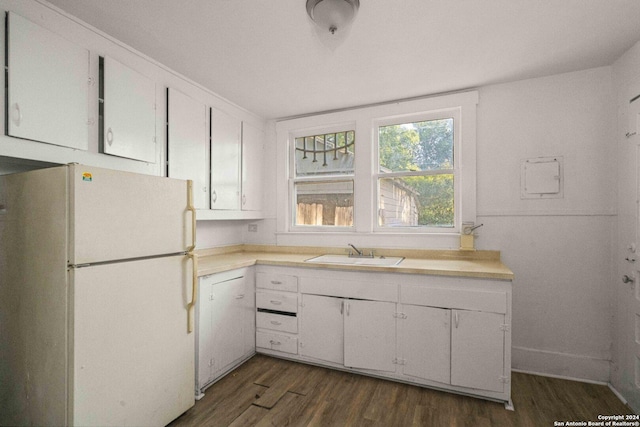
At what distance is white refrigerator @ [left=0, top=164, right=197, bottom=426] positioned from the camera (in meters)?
1.45

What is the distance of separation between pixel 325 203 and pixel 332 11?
6.93ft

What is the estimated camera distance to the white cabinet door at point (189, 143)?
2.40m

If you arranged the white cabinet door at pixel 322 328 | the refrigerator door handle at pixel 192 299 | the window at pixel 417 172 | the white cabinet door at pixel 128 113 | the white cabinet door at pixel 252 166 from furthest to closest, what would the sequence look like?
1. the white cabinet door at pixel 252 166
2. the window at pixel 417 172
3. the white cabinet door at pixel 322 328
4. the refrigerator door handle at pixel 192 299
5. the white cabinet door at pixel 128 113

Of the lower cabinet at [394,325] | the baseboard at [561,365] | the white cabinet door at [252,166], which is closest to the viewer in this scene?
the lower cabinet at [394,325]

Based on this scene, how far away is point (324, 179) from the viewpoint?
11.3ft

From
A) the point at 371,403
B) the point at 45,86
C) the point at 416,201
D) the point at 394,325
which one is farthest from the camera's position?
the point at 416,201

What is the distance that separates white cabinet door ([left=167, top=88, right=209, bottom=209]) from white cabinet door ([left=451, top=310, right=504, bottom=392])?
2243 mm

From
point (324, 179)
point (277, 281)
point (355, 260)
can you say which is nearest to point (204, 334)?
point (277, 281)

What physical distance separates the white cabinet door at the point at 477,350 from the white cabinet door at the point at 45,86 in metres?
2.68

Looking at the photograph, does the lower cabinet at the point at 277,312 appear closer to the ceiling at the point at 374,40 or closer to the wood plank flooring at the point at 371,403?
the wood plank flooring at the point at 371,403

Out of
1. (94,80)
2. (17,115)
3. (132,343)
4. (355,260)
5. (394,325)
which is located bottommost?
(394,325)

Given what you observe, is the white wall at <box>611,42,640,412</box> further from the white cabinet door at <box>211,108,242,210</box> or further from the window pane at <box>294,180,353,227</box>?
the white cabinet door at <box>211,108,242,210</box>

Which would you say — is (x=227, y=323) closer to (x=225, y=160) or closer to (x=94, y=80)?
(x=225, y=160)

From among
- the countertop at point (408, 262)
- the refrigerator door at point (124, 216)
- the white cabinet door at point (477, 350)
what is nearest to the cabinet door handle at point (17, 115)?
the refrigerator door at point (124, 216)
